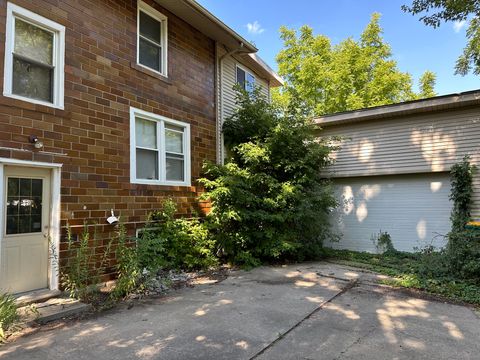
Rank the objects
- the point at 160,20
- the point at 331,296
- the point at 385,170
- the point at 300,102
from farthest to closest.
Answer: the point at 385,170 < the point at 300,102 < the point at 160,20 < the point at 331,296

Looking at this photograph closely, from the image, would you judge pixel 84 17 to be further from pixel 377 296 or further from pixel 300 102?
pixel 377 296

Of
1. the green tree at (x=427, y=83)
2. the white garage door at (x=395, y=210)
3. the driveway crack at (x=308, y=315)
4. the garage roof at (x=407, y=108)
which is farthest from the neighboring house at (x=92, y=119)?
the green tree at (x=427, y=83)

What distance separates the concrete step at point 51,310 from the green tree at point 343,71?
17.6m

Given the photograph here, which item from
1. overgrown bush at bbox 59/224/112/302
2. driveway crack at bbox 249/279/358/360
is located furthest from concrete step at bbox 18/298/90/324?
driveway crack at bbox 249/279/358/360

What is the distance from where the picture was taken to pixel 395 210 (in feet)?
32.8

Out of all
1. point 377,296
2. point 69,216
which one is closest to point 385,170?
point 377,296

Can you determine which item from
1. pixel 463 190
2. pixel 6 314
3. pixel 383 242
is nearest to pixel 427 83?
pixel 463 190

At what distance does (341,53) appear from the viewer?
2186 centimetres

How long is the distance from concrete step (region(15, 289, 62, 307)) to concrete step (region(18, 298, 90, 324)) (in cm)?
7

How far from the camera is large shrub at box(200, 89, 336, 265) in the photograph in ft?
26.7

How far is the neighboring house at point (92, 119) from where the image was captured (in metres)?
5.23

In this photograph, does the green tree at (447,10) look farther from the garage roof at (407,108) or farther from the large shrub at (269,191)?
the large shrub at (269,191)

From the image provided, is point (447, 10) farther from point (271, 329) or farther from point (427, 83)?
point (427, 83)

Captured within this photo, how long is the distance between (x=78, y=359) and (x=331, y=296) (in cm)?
384
